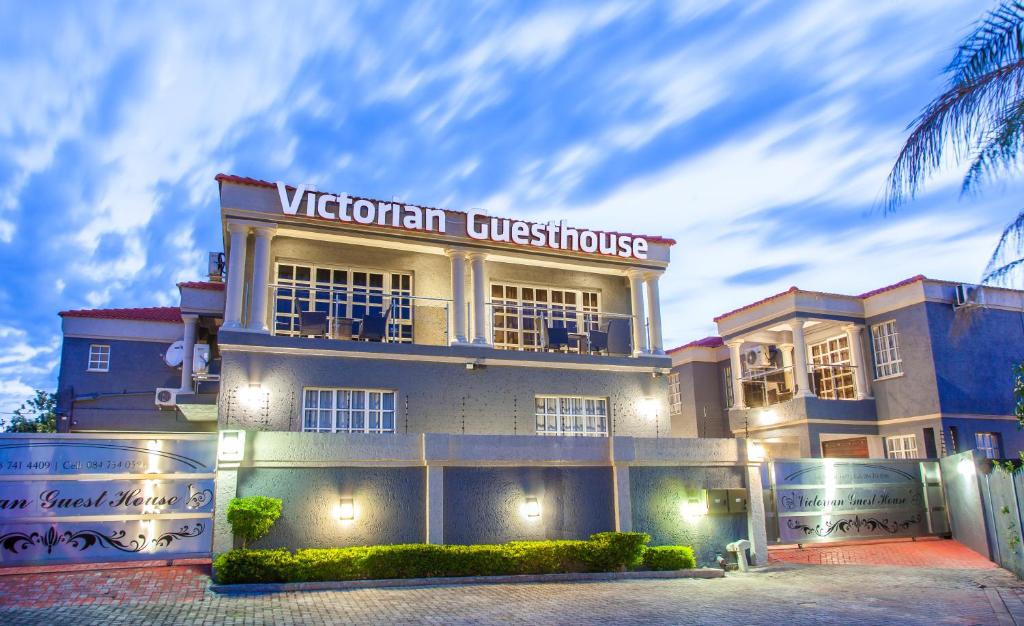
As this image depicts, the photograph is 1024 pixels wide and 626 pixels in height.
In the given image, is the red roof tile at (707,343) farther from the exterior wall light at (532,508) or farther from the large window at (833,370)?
the exterior wall light at (532,508)

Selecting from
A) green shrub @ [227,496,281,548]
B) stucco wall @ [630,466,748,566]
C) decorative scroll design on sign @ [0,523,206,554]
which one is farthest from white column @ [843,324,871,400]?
decorative scroll design on sign @ [0,523,206,554]

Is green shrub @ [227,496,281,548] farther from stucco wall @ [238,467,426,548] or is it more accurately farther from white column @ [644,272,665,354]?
white column @ [644,272,665,354]

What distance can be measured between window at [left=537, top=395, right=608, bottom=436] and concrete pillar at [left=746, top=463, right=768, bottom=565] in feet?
12.4

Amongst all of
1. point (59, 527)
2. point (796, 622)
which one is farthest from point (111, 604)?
point (796, 622)

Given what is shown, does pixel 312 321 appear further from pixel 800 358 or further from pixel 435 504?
pixel 800 358

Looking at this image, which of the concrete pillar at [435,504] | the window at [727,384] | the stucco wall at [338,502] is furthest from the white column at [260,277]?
the window at [727,384]

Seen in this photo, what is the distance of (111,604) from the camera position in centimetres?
1077

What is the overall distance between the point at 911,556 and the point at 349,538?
39.3 ft

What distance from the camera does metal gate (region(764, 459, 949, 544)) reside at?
18109mm

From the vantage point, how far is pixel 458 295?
729 inches

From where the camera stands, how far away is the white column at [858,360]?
25.2 metres

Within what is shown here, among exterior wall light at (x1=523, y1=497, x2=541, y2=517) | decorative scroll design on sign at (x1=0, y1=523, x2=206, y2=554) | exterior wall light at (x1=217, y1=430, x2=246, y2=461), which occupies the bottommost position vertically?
decorative scroll design on sign at (x1=0, y1=523, x2=206, y2=554)

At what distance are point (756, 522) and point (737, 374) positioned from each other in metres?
11.7

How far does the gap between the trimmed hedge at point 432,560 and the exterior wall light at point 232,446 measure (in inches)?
63.7
